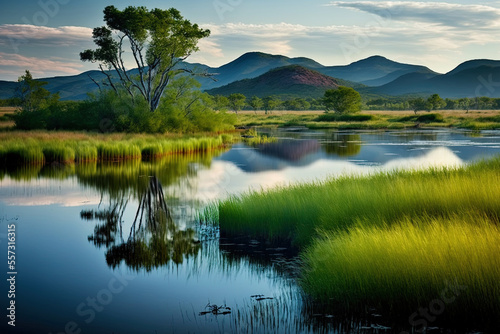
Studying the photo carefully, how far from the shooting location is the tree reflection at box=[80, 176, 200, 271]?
10.4 meters

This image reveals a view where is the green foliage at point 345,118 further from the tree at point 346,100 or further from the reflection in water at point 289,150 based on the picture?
the reflection in water at point 289,150

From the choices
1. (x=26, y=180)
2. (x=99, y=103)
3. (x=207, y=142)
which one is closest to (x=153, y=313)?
(x=26, y=180)

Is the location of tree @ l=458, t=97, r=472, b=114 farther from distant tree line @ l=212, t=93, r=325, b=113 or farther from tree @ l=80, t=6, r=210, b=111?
tree @ l=80, t=6, r=210, b=111

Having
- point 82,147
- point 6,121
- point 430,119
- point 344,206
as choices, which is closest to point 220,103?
point 430,119

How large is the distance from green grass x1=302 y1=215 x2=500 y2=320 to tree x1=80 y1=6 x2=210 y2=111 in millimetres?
40666

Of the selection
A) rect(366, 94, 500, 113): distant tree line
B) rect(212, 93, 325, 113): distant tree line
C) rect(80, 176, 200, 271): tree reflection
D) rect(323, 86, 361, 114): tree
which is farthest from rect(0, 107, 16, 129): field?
rect(366, 94, 500, 113): distant tree line

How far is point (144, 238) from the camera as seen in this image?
12.2 m

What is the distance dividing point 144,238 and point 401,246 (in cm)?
698

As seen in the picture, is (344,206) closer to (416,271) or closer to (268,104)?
(416,271)

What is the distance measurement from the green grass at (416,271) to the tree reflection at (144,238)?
367 cm

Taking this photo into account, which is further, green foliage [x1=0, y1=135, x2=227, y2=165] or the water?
green foliage [x1=0, y1=135, x2=227, y2=165]

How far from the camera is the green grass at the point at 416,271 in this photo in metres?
6.57

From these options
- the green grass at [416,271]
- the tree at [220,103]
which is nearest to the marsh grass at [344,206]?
the green grass at [416,271]

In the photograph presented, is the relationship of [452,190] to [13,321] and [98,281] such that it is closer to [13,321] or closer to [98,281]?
[98,281]
